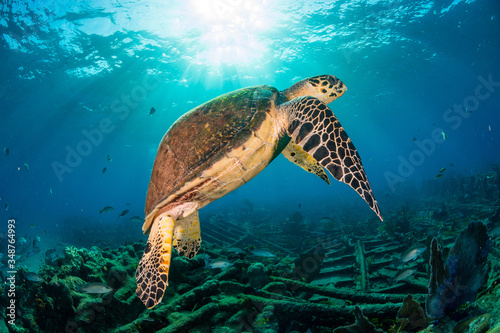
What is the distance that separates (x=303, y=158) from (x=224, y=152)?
1.87m

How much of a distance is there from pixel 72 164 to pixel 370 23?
202ft

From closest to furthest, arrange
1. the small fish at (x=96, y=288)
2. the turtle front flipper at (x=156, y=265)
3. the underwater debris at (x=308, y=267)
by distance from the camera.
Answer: the turtle front flipper at (x=156, y=265) → the small fish at (x=96, y=288) → the underwater debris at (x=308, y=267)

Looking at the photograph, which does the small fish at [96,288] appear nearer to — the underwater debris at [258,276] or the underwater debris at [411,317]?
the underwater debris at [258,276]

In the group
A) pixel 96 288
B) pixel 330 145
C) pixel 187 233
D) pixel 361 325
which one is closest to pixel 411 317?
pixel 361 325

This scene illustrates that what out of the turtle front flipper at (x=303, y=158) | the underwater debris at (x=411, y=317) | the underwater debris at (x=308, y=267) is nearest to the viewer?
the underwater debris at (x=411, y=317)

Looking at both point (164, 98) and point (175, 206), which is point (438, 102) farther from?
point (175, 206)

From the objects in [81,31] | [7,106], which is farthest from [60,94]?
[81,31]

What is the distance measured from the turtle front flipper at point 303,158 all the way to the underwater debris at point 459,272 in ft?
8.11

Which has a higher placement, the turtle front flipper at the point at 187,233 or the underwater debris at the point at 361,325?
the turtle front flipper at the point at 187,233

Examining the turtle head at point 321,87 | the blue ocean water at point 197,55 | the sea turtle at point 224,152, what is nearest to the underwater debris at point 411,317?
the sea turtle at point 224,152

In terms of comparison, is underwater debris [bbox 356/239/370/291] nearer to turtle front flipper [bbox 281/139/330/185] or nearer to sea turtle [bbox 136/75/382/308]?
turtle front flipper [bbox 281/139/330/185]

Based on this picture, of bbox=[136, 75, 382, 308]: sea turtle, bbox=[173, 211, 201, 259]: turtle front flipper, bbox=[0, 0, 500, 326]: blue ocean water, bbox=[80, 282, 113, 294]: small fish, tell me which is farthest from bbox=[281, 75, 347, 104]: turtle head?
bbox=[0, 0, 500, 326]: blue ocean water

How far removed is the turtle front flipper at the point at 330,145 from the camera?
2496 millimetres

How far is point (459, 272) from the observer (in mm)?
1700
